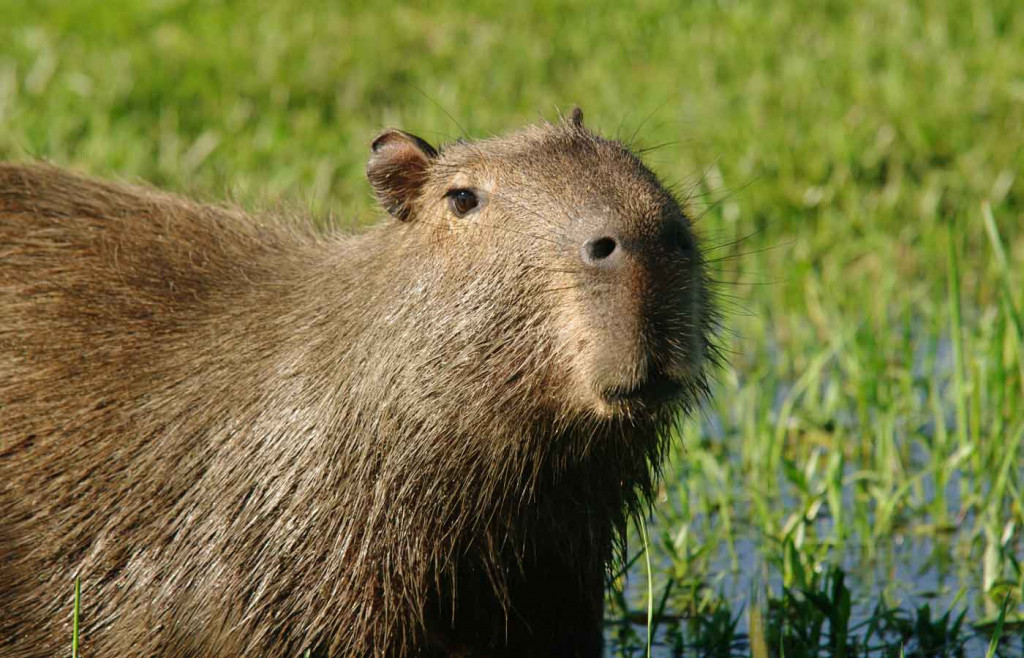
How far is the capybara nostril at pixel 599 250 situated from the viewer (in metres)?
2.82

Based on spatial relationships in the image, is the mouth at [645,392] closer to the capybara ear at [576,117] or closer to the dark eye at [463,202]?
the dark eye at [463,202]

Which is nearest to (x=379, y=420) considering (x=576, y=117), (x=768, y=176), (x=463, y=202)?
(x=463, y=202)

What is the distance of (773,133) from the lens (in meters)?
7.14

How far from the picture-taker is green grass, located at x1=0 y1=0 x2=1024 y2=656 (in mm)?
4133

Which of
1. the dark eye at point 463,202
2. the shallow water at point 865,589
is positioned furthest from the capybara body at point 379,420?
the shallow water at point 865,589

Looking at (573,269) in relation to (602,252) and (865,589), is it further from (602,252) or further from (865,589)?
(865,589)

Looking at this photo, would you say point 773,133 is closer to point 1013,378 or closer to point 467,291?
point 1013,378

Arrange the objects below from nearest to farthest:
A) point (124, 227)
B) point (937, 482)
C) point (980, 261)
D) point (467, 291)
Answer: point (467, 291) < point (124, 227) < point (937, 482) < point (980, 261)

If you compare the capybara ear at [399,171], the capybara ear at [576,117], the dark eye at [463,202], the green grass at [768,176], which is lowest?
the dark eye at [463,202]

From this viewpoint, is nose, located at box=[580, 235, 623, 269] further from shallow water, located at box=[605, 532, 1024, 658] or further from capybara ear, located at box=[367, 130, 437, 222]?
shallow water, located at box=[605, 532, 1024, 658]

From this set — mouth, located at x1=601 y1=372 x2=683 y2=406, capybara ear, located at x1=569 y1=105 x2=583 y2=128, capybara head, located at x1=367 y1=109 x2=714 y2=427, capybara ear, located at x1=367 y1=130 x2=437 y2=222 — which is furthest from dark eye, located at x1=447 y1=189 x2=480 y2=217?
mouth, located at x1=601 y1=372 x2=683 y2=406

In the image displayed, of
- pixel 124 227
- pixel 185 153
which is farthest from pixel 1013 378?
pixel 185 153

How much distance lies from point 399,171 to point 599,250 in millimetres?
645

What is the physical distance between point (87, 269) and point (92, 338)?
21cm
